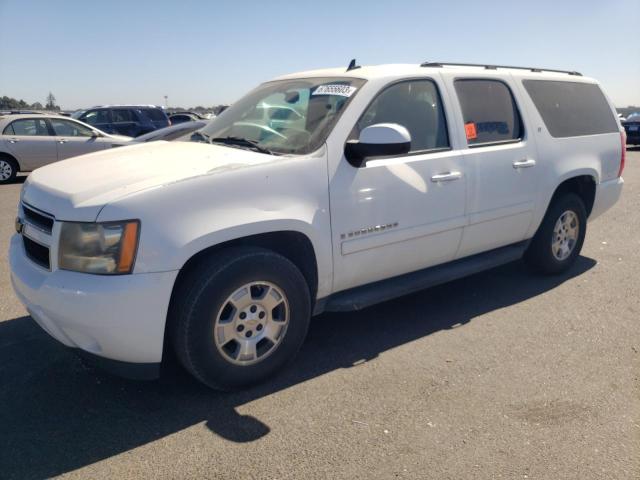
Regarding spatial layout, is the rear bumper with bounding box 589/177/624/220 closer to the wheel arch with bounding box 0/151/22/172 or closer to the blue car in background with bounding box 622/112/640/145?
the wheel arch with bounding box 0/151/22/172

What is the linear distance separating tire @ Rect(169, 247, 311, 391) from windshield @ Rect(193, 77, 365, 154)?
0.80 metres

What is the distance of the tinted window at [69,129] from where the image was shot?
12094 mm

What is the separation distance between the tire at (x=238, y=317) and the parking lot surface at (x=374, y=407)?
0.18 m

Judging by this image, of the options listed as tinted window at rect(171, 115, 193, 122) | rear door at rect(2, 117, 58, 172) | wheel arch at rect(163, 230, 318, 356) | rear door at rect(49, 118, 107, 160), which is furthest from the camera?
tinted window at rect(171, 115, 193, 122)

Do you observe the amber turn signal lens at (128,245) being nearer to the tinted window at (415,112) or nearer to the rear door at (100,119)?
the tinted window at (415,112)

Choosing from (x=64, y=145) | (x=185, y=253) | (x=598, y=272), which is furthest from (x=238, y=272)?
(x=64, y=145)

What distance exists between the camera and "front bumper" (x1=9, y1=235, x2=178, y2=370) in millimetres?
2680

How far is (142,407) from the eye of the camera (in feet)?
10.0

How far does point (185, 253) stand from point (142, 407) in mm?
943

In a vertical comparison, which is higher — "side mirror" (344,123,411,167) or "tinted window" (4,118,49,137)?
"side mirror" (344,123,411,167)

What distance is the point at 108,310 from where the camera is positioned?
8.78ft

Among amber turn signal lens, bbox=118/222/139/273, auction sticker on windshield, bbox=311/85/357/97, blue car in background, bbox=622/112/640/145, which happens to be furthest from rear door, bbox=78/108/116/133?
blue car in background, bbox=622/112/640/145

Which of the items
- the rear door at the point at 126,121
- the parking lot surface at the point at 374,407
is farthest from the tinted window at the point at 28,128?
the parking lot surface at the point at 374,407

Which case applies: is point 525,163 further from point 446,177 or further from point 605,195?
point 605,195
